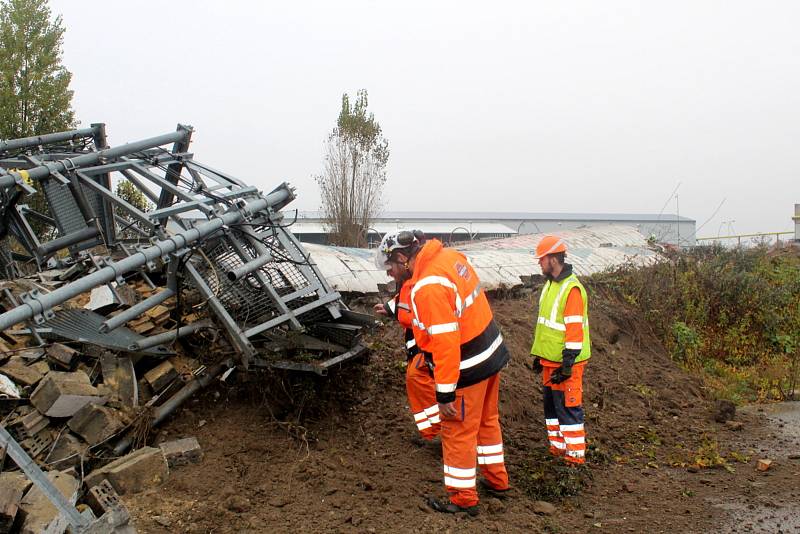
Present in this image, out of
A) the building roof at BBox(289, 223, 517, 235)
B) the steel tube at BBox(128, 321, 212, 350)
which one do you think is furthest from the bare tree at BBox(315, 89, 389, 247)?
the steel tube at BBox(128, 321, 212, 350)

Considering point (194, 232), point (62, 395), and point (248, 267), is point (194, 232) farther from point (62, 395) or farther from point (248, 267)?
point (62, 395)

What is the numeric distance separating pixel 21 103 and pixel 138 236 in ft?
30.9

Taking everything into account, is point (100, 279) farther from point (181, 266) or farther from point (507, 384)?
point (507, 384)

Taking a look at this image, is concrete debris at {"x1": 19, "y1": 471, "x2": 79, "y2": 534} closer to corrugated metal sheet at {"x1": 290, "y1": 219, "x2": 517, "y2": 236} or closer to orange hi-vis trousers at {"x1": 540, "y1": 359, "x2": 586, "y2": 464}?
orange hi-vis trousers at {"x1": 540, "y1": 359, "x2": 586, "y2": 464}

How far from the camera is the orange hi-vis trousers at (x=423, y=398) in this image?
522cm

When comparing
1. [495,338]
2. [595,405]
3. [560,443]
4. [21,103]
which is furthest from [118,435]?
[21,103]

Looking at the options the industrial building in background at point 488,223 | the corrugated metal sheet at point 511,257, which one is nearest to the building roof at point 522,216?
the industrial building in background at point 488,223

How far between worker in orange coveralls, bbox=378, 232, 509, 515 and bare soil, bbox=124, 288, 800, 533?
30cm

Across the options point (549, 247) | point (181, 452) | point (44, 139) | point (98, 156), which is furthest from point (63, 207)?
point (549, 247)

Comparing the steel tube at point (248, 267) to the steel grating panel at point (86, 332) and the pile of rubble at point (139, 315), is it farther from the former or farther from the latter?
the steel grating panel at point (86, 332)

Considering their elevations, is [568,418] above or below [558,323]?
below

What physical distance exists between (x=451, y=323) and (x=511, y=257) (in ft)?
21.0

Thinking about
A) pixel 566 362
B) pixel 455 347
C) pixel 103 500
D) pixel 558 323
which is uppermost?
pixel 455 347

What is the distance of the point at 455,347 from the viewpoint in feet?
13.6
